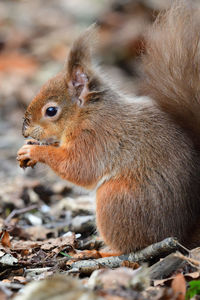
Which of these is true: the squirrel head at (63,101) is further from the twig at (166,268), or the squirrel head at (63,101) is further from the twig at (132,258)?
the twig at (166,268)

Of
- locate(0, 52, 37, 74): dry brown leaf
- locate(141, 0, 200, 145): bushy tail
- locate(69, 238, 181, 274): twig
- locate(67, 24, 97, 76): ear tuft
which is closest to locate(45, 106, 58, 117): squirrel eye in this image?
locate(67, 24, 97, 76): ear tuft

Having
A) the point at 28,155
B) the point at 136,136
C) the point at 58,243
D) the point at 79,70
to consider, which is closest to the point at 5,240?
the point at 58,243

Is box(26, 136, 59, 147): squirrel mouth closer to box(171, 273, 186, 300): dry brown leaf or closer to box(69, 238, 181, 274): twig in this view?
box(69, 238, 181, 274): twig

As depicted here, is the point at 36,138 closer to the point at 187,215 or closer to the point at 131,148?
the point at 131,148

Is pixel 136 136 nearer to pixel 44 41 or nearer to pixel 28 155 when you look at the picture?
pixel 28 155

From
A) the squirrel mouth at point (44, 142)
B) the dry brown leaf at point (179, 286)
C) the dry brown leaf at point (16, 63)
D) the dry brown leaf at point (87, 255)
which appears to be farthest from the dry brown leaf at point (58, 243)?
the dry brown leaf at point (16, 63)
